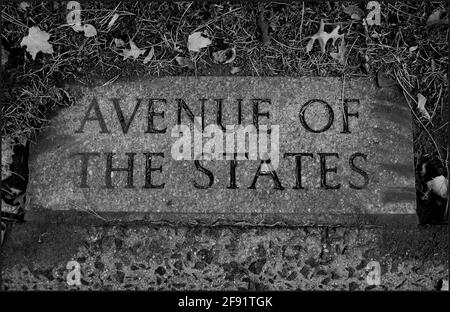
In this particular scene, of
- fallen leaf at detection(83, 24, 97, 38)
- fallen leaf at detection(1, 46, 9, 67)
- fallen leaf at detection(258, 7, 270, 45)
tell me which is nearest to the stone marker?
fallen leaf at detection(258, 7, 270, 45)

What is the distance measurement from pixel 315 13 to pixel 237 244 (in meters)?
1.46

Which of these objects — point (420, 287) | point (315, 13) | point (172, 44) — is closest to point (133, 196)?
point (172, 44)

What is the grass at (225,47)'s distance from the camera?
256 cm

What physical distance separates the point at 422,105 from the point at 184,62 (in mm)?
1433

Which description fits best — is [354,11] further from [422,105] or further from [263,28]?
[422,105]

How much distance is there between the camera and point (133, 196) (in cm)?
246

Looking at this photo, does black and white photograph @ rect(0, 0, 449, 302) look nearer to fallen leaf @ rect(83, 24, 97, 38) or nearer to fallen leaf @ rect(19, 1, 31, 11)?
fallen leaf @ rect(83, 24, 97, 38)

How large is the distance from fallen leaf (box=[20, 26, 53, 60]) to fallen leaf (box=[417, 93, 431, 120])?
2.23m

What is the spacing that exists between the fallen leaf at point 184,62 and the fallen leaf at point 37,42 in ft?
2.57

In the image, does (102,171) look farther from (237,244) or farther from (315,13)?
(315,13)

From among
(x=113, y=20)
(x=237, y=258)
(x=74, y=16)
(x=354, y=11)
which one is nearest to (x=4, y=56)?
(x=74, y=16)

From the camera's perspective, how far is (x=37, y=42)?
2.62m

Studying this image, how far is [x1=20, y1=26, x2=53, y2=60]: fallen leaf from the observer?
2617mm

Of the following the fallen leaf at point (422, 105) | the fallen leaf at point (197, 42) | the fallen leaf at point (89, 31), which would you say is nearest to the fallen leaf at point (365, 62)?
the fallen leaf at point (422, 105)
